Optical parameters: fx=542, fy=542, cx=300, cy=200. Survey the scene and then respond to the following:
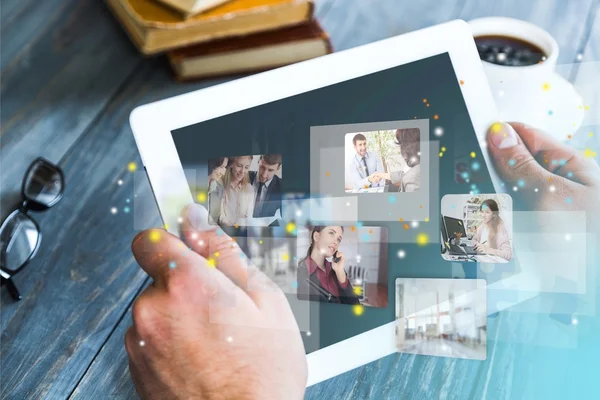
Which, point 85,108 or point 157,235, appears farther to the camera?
point 85,108

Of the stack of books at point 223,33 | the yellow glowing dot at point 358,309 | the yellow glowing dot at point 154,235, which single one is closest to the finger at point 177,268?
the yellow glowing dot at point 154,235

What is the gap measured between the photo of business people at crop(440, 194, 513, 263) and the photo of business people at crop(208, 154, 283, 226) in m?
0.15

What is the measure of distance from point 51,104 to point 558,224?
0.57 meters

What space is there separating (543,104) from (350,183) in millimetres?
207

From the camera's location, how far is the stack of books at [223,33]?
0.58 meters

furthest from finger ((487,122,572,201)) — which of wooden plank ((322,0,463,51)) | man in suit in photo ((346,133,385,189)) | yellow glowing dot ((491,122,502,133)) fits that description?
wooden plank ((322,0,463,51))

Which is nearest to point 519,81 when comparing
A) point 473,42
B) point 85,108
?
point 473,42

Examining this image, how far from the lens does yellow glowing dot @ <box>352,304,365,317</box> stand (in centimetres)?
49

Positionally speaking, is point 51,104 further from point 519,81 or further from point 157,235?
point 519,81

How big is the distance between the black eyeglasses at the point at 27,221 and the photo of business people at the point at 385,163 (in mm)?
341

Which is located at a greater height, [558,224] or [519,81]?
[519,81]

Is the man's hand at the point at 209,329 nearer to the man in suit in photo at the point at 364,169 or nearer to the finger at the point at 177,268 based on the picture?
the finger at the point at 177,268

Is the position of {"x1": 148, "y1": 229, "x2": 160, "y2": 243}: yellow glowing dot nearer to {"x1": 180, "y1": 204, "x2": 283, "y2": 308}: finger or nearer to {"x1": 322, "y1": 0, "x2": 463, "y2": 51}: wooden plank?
{"x1": 180, "y1": 204, "x2": 283, "y2": 308}: finger

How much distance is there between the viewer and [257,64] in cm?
63
